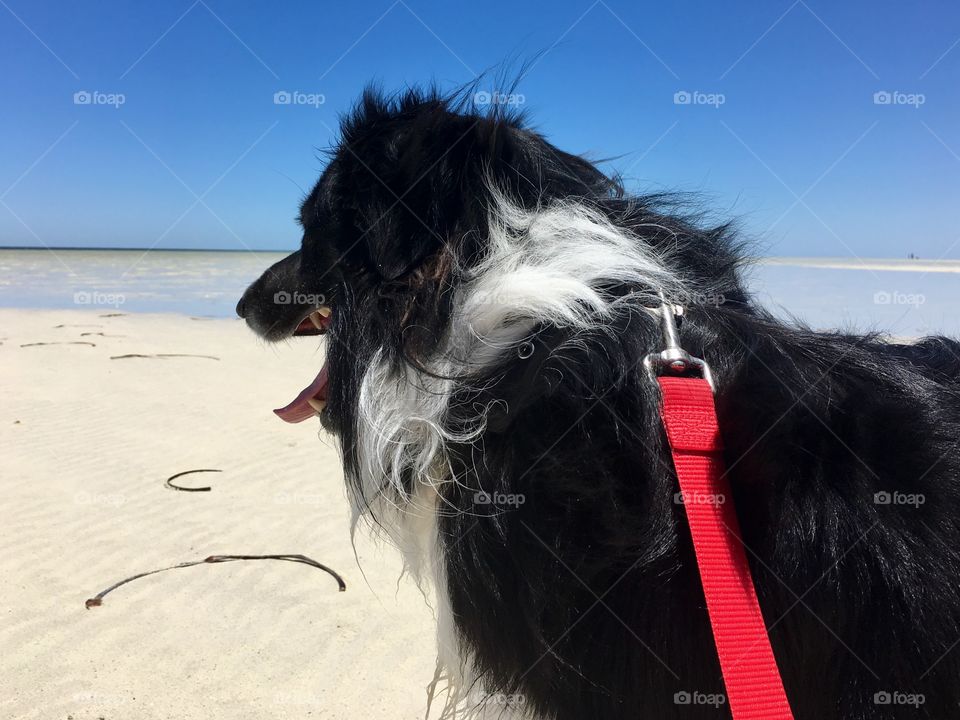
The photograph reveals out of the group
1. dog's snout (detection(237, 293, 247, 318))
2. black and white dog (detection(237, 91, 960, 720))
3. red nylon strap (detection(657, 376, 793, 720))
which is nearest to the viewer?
red nylon strap (detection(657, 376, 793, 720))

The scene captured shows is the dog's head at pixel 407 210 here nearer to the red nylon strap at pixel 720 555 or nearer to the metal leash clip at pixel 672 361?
the metal leash clip at pixel 672 361

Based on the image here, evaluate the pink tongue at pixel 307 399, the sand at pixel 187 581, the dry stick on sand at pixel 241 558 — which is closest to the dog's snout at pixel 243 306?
the pink tongue at pixel 307 399

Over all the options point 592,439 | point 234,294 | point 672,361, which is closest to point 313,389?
point 592,439

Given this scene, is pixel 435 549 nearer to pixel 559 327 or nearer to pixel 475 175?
pixel 559 327

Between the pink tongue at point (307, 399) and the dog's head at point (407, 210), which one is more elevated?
the dog's head at point (407, 210)

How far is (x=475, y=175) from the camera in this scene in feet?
6.07

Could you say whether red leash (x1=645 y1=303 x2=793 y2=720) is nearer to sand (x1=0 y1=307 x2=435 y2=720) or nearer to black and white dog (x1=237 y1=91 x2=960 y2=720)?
black and white dog (x1=237 y1=91 x2=960 y2=720)

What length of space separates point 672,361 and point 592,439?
0.25 metres

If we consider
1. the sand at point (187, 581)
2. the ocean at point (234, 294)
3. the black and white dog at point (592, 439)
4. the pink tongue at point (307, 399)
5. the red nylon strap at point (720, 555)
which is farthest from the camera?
the ocean at point (234, 294)

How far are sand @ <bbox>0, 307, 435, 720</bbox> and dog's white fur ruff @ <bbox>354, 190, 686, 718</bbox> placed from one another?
154 centimetres

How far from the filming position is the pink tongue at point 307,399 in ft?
6.78

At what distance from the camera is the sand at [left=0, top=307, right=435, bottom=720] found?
2.95 metres

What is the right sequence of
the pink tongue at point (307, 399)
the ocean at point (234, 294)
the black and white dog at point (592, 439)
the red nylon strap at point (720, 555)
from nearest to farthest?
the red nylon strap at point (720, 555), the black and white dog at point (592, 439), the pink tongue at point (307, 399), the ocean at point (234, 294)

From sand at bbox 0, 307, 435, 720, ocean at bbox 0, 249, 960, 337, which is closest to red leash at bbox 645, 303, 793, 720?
sand at bbox 0, 307, 435, 720
